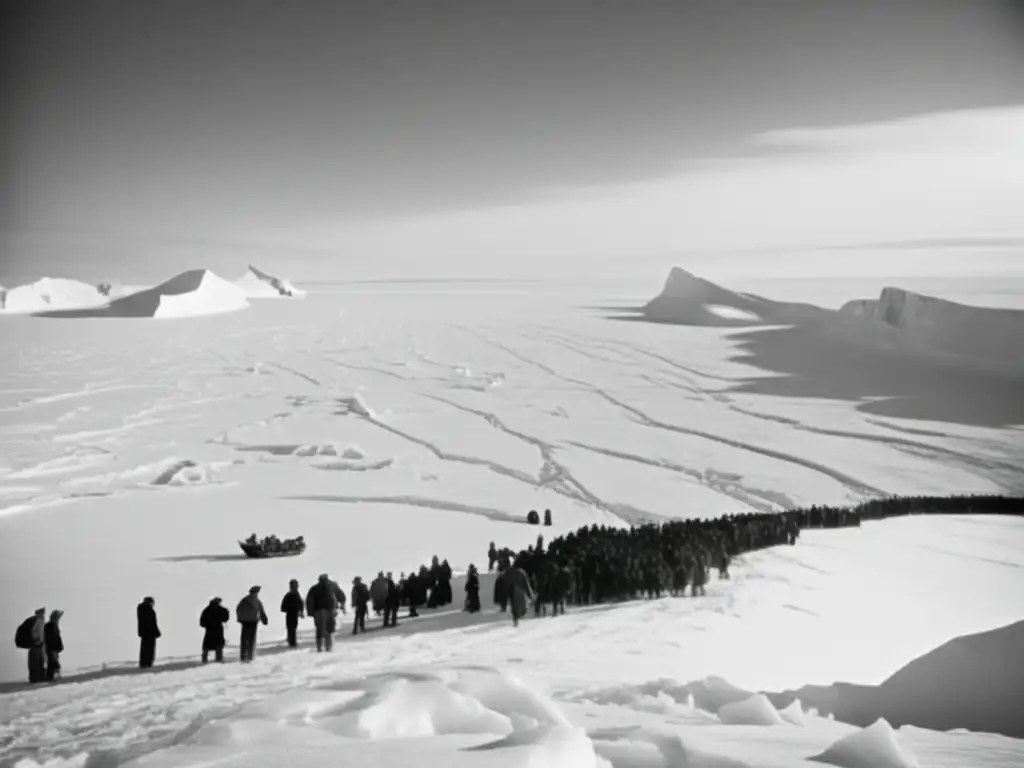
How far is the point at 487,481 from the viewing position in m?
21.5

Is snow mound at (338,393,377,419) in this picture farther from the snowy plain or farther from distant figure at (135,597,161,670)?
distant figure at (135,597,161,670)

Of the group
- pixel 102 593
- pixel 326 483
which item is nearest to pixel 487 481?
pixel 326 483

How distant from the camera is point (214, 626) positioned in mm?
A: 7703

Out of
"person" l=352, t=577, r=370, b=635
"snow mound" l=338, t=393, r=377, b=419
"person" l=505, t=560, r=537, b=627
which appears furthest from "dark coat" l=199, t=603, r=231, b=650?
"snow mound" l=338, t=393, r=377, b=419

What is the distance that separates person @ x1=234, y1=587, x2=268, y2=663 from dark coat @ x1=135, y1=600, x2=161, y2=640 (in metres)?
0.76

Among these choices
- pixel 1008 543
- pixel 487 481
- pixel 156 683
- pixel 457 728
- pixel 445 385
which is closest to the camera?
pixel 457 728

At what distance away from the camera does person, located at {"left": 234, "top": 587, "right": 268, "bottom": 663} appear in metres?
7.60

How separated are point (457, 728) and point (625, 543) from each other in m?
7.53

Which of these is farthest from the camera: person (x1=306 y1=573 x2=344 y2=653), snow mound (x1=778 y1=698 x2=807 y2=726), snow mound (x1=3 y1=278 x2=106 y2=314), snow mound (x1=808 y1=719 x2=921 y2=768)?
snow mound (x1=3 y1=278 x2=106 y2=314)

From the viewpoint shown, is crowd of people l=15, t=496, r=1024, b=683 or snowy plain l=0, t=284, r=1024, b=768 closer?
snowy plain l=0, t=284, r=1024, b=768

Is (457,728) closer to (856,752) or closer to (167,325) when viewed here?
(856,752)

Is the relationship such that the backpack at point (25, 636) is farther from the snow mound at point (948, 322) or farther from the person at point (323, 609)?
the snow mound at point (948, 322)

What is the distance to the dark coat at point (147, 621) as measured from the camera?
7344 mm

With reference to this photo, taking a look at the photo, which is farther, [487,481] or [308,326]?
[308,326]
